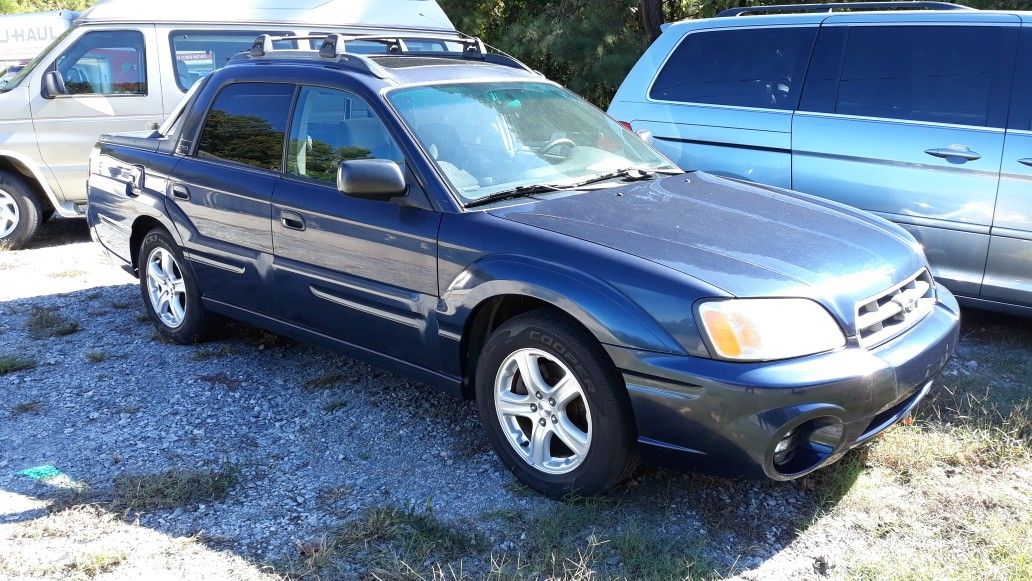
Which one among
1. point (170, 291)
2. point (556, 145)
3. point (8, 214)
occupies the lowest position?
point (8, 214)

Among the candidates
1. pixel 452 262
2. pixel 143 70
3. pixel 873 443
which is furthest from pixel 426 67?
pixel 143 70

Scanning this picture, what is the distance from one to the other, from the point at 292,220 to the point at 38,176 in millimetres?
4896

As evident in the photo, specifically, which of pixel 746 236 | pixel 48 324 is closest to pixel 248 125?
pixel 48 324

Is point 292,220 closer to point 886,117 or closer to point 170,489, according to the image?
point 170,489

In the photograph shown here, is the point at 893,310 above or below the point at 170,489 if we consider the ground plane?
above

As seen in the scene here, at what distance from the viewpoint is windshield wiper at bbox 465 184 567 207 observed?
3.66 meters

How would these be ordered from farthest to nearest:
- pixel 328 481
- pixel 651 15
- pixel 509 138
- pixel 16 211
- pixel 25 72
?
pixel 651 15
pixel 16 211
pixel 25 72
pixel 509 138
pixel 328 481

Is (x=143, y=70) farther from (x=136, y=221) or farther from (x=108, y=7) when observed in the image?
(x=136, y=221)

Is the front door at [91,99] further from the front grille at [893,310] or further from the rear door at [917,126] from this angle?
the front grille at [893,310]

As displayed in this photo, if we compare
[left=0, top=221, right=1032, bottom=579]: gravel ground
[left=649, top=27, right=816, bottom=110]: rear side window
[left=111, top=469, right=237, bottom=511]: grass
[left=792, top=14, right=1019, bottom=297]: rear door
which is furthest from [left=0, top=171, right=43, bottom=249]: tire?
[left=792, top=14, right=1019, bottom=297]: rear door

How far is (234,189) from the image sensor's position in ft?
14.7

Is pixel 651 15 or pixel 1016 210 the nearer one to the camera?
pixel 1016 210

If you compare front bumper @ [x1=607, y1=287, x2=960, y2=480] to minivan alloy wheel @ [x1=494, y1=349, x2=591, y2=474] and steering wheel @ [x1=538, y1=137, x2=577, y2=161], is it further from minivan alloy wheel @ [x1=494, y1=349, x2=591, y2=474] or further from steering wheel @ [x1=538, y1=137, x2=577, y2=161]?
steering wheel @ [x1=538, y1=137, x2=577, y2=161]

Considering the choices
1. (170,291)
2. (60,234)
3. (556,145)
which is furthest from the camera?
(60,234)
